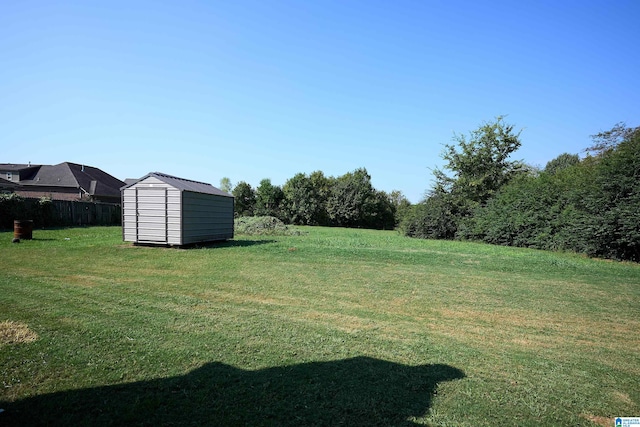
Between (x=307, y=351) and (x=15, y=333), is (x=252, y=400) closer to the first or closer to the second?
(x=307, y=351)

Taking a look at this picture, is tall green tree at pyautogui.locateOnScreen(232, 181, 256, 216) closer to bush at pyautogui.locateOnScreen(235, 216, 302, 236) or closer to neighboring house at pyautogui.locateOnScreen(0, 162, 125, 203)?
neighboring house at pyautogui.locateOnScreen(0, 162, 125, 203)

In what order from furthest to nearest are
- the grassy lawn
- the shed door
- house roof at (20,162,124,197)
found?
house roof at (20,162,124,197), the shed door, the grassy lawn

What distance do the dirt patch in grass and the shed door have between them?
917cm

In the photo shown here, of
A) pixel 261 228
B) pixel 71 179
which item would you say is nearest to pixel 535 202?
pixel 261 228

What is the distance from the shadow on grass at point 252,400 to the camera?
258 centimetres

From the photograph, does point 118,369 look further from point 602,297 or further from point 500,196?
point 500,196

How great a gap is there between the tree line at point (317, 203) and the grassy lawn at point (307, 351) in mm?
41901

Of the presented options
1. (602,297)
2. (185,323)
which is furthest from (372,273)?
(185,323)

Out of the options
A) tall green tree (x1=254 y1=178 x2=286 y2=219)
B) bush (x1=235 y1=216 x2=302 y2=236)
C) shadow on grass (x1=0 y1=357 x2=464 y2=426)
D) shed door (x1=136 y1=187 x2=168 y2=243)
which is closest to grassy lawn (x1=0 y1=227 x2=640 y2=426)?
shadow on grass (x1=0 y1=357 x2=464 y2=426)

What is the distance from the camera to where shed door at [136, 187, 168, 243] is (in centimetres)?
1324

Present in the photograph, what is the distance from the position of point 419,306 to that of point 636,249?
42.9 feet

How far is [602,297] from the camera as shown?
7.13m

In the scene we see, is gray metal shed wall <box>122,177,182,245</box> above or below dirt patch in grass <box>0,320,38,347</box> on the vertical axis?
above

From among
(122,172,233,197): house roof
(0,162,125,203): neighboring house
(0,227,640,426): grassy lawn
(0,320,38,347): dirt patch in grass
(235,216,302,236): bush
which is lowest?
(0,227,640,426): grassy lawn
